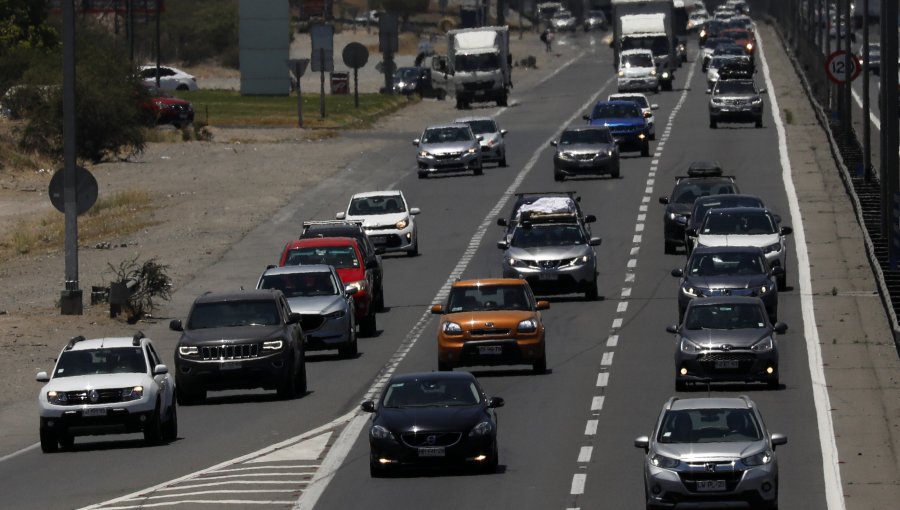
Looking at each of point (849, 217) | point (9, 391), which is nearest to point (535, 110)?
point (849, 217)

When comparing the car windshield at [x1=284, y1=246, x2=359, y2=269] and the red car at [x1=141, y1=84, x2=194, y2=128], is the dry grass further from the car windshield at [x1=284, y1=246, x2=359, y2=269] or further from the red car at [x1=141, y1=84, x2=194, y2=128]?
the red car at [x1=141, y1=84, x2=194, y2=128]

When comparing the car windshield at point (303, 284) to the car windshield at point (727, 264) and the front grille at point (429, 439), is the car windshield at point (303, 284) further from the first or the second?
the front grille at point (429, 439)

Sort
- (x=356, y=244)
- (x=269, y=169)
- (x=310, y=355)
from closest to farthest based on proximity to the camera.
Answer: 1. (x=310, y=355)
2. (x=356, y=244)
3. (x=269, y=169)

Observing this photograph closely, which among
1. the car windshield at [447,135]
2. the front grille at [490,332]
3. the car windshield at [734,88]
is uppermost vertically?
the car windshield at [734,88]

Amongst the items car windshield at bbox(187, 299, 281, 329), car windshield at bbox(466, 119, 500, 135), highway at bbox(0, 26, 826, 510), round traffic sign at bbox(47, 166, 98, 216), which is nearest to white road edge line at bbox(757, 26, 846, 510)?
highway at bbox(0, 26, 826, 510)

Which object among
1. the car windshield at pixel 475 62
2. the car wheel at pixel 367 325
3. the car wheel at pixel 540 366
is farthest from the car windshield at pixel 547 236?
the car windshield at pixel 475 62

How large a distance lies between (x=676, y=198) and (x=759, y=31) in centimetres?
11443

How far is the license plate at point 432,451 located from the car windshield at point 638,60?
230ft

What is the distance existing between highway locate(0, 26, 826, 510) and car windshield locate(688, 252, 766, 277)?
1.27m

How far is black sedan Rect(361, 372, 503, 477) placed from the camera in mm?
22188

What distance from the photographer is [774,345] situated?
94.9 ft

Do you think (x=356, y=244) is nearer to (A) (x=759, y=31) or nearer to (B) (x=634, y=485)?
(B) (x=634, y=485)

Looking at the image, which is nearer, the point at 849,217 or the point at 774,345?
the point at 774,345

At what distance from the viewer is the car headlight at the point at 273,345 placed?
2880 cm
